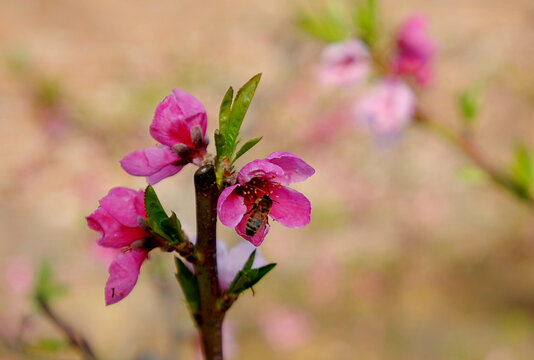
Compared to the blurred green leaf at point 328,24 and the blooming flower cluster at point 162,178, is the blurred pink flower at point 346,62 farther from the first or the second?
the blooming flower cluster at point 162,178

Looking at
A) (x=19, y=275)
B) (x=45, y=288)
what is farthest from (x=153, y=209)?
(x=19, y=275)

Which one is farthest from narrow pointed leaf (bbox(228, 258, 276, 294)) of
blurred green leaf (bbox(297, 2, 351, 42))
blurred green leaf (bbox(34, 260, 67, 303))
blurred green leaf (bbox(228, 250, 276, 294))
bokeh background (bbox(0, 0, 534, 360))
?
bokeh background (bbox(0, 0, 534, 360))

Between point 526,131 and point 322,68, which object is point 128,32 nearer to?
point 526,131

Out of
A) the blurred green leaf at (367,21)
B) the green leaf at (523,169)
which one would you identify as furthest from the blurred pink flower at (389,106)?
the green leaf at (523,169)

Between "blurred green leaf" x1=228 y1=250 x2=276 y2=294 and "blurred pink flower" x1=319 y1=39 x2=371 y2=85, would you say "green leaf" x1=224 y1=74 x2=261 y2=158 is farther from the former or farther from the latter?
"blurred pink flower" x1=319 y1=39 x2=371 y2=85

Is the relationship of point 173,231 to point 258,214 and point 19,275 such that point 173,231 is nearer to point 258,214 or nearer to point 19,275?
point 258,214

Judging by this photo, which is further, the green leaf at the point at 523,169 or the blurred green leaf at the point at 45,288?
the green leaf at the point at 523,169
